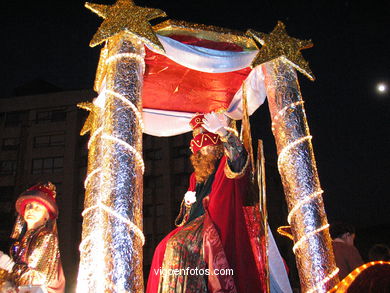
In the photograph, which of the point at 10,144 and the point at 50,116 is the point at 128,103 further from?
the point at 10,144

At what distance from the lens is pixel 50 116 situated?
2206 cm

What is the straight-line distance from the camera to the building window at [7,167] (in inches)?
842

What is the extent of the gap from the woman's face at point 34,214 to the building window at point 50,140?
1822cm

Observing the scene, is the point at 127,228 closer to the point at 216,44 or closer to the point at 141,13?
the point at 141,13

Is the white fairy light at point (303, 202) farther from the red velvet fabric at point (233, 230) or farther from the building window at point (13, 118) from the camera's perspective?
the building window at point (13, 118)

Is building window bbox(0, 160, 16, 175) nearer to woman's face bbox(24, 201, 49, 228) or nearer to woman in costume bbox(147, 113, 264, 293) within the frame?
woman's face bbox(24, 201, 49, 228)

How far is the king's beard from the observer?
4.44 m

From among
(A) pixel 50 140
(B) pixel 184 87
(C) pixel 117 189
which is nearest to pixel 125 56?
(C) pixel 117 189

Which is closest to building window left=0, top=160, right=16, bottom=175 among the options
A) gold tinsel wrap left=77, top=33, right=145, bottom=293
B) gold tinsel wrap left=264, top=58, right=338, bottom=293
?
gold tinsel wrap left=77, top=33, right=145, bottom=293

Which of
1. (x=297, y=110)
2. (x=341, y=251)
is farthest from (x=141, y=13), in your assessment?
(x=341, y=251)

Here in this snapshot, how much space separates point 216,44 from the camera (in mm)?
4039

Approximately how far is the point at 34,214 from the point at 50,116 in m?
19.3

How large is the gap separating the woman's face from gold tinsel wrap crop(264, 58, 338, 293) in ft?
8.87

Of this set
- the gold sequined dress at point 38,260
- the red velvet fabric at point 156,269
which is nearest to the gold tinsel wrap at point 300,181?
the red velvet fabric at point 156,269
